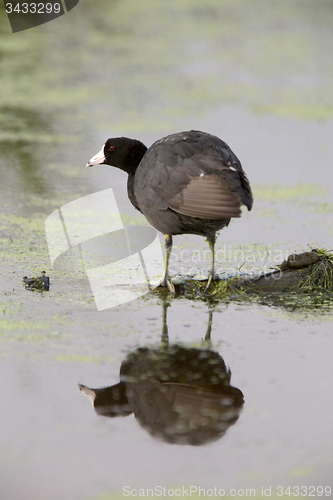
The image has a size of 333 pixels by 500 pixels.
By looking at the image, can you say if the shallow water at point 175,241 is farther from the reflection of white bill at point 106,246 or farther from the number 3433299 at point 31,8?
the number 3433299 at point 31,8

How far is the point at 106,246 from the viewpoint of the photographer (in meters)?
5.25

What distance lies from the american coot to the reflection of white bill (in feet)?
1.09

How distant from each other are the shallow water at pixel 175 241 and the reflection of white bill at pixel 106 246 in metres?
0.11

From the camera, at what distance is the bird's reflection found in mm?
2676

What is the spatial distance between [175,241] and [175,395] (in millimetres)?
2582

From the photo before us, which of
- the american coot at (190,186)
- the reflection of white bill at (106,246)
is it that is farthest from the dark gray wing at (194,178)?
the reflection of white bill at (106,246)

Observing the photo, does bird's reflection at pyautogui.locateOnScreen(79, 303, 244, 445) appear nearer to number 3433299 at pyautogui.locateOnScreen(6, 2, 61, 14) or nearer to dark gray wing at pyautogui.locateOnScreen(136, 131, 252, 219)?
dark gray wing at pyautogui.locateOnScreen(136, 131, 252, 219)

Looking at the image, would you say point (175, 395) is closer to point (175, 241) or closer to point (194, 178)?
point (194, 178)

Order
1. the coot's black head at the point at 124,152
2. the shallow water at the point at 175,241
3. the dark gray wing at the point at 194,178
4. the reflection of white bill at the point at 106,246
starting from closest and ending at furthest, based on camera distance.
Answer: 1. the shallow water at the point at 175,241
2. the dark gray wing at the point at 194,178
3. the reflection of white bill at the point at 106,246
4. the coot's black head at the point at 124,152

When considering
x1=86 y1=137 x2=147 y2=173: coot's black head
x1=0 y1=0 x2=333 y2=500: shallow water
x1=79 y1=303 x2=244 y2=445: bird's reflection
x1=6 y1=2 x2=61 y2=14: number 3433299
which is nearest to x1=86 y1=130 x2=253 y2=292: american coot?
x1=86 y1=137 x2=147 y2=173: coot's black head

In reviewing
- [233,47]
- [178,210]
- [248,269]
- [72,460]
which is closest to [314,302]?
[248,269]

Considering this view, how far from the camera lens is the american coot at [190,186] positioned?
12.6 feet

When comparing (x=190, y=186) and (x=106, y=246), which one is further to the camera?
(x=106, y=246)

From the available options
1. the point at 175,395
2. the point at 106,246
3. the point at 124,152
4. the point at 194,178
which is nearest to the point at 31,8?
the point at 106,246
